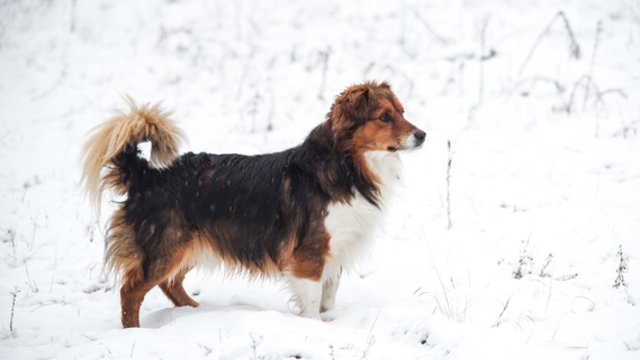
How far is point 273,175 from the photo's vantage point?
503 cm

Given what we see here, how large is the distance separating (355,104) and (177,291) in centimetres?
245

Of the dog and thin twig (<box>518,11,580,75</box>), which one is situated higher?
thin twig (<box>518,11,580,75</box>)

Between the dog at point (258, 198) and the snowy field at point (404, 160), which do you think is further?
the dog at point (258, 198)

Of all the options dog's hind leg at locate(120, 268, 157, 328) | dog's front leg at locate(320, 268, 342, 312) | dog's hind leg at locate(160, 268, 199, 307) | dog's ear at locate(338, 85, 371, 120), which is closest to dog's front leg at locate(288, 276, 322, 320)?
Answer: dog's front leg at locate(320, 268, 342, 312)

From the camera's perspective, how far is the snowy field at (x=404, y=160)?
4.35m

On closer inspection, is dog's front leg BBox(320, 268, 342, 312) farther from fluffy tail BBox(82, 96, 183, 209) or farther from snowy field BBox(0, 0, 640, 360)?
fluffy tail BBox(82, 96, 183, 209)

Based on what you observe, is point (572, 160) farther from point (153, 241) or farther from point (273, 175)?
point (153, 241)

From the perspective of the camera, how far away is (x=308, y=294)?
4898 mm

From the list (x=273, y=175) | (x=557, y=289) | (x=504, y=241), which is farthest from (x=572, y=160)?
(x=273, y=175)

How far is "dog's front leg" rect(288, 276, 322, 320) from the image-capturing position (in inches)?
193

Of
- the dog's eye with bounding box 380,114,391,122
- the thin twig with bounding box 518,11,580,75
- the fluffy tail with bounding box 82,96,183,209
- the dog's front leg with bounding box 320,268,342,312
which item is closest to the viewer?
the fluffy tail with bounding box 82,96,183,209

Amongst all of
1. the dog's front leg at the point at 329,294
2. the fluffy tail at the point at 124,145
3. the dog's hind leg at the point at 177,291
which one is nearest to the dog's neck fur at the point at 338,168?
the dog's front leg at the point at 329,294

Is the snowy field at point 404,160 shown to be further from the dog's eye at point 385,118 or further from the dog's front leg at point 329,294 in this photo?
the dog's eye at point 385,118

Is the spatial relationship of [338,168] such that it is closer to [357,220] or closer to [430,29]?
[357,220]
